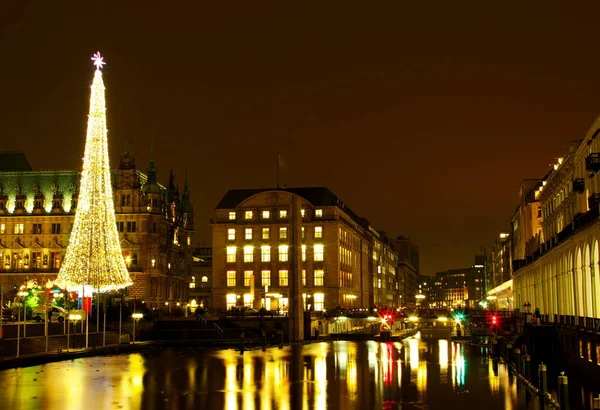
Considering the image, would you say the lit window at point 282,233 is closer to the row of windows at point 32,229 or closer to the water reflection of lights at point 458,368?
the row of windows at point 32,229

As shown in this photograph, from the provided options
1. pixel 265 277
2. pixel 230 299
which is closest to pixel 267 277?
pixel 265 277

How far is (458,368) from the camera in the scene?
58.5m

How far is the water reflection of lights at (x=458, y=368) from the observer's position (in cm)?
4878

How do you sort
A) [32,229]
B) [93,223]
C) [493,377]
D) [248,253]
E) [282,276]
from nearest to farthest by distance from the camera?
[493,377] → [93,223] → [32,229] → [282,276] → [248,253]

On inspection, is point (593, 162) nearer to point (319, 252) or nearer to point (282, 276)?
point (319, 252)

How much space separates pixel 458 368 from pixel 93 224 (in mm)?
41364

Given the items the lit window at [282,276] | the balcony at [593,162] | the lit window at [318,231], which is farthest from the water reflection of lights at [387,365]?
the lit window at [318,231]

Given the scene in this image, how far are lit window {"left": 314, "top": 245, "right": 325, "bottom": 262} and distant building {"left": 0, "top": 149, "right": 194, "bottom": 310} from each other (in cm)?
2926

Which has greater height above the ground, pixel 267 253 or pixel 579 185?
pixel 267 253

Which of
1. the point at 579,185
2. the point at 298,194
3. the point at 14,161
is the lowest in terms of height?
the point at 579,185

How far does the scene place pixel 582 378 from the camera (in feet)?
166

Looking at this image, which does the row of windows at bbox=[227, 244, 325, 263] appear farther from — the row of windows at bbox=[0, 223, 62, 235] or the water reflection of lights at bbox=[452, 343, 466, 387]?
the water reflection of lights at bbox=[452, 343, 466, 387]

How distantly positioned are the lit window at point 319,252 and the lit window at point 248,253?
490 inches

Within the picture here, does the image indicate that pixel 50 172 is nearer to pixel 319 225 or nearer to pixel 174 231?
pixel 174 231
